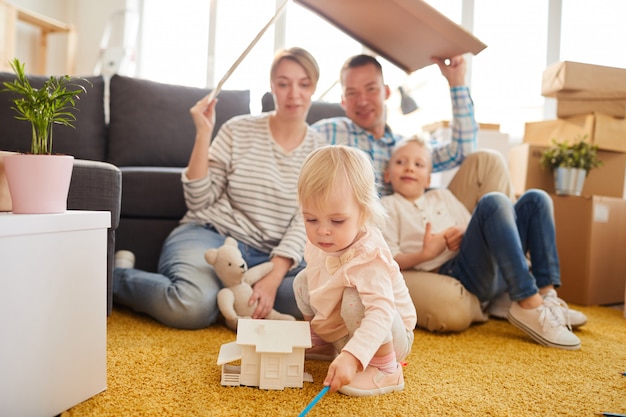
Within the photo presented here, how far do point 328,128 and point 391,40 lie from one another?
368mm

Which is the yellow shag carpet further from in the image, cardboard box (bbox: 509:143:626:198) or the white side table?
cardboard box (bbox: 509:143:626:198)

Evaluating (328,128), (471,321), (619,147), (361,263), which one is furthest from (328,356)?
(619,147)

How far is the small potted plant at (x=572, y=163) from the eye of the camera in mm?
2176

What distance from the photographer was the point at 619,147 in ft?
7.67

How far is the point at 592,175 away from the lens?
2357mm

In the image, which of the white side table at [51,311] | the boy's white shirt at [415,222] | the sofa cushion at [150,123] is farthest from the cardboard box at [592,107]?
the white side table at [51,311]

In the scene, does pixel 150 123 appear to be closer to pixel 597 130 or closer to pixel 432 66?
pixel 597 130

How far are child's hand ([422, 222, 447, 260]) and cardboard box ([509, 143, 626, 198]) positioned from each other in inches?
38.3

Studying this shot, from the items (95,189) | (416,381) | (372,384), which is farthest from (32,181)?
(416,381)

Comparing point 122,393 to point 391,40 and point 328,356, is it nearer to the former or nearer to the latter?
point 328,356

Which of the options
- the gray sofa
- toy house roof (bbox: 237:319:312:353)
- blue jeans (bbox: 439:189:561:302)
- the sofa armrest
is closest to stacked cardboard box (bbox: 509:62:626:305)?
blue jeans (bbox: 439:189:561:302)

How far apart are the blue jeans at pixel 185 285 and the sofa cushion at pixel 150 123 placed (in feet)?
2.24

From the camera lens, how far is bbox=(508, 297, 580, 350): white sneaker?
138 cm

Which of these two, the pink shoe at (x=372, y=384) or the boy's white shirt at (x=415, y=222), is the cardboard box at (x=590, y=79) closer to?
the boy's white shirt at (x=415, y=222)
